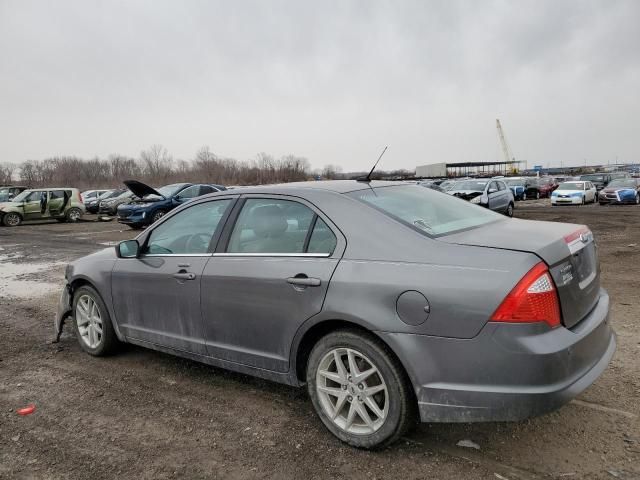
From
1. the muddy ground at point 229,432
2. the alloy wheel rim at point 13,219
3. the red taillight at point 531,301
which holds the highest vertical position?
the red taillight at point 531,301

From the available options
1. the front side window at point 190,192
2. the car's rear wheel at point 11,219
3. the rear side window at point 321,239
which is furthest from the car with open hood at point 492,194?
the car's rear wheel at point 11,219

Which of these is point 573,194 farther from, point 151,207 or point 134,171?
point 134,171

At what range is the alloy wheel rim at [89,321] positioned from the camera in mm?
4610

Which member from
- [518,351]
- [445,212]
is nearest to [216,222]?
[445,212]

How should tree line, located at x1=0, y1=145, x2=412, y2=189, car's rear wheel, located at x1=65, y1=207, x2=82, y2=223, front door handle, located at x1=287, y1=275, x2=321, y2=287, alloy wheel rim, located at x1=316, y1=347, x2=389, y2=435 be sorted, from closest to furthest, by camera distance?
1. alloy wheel rim, located at x1=316, y1=347, x2=389, y2=435
2. front door handle, located at x1=287, y1=275, x2=321, y2=287
3. car's rear wheel, located at x1=65, y1=207, x2=82, y2=223
4. tree line, located at x1=0, y1=145, x2=412, y2=189

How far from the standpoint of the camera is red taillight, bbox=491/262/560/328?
241 cm

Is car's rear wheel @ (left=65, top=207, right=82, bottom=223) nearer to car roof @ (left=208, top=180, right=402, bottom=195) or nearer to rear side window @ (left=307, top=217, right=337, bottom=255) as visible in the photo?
car roof @ (left=208, top=180, right=402, bottom=195)

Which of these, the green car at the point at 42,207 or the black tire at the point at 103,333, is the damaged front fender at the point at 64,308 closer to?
the black tire at the point at 103,333

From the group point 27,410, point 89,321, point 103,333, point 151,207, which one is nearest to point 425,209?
point 103,333

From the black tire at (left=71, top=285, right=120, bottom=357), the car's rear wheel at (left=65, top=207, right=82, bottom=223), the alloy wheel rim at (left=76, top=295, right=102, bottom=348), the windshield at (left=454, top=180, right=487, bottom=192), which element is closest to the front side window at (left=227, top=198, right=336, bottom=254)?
the black tire at (left=71, top=285, right=120, bottom=357)

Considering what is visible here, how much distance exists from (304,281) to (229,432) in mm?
1143

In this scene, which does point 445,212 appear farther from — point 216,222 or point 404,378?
point 216,222

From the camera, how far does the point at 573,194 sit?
2795 cm

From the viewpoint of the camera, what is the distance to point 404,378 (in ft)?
8.94
